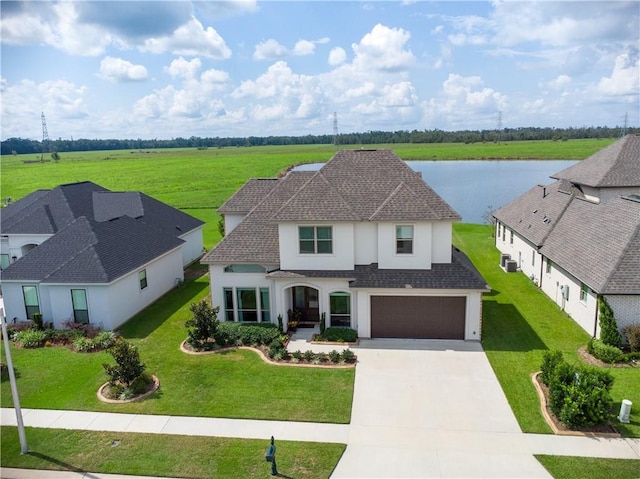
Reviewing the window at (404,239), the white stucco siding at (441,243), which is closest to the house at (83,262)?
the window at (404,239)

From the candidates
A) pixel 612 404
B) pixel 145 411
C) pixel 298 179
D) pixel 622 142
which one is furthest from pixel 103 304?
pixel 622 142

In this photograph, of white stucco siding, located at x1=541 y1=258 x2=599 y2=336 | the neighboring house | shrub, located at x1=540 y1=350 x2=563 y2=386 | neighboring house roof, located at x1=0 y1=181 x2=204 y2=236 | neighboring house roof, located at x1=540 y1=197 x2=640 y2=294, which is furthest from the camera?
neighboring house roof, located at x1=0 y1=181 x2=204 y2=236

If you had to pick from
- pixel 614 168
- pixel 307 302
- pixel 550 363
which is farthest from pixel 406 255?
pixel 614 168

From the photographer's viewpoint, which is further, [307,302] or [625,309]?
[307,302]

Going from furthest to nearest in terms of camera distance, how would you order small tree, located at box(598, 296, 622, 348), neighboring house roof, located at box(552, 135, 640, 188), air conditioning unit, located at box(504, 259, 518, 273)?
air conditioning unit, located at box(504, 259, 518, 273) → neighboring house roof, located at box(552, 135, 640, 188) → small tree, located at box(598, 296, 622, 348)

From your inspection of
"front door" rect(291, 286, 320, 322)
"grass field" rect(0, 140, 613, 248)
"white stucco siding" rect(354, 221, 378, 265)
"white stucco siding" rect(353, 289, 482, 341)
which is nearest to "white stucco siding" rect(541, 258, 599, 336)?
"white stucco siding" rect(353, 289, 482, 341)

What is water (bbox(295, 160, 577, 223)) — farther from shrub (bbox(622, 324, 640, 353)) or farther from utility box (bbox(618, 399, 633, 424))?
utility box (bbox(618, 399, 633, 424))

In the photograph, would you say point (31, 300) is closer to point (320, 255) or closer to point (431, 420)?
point (320, 255)
